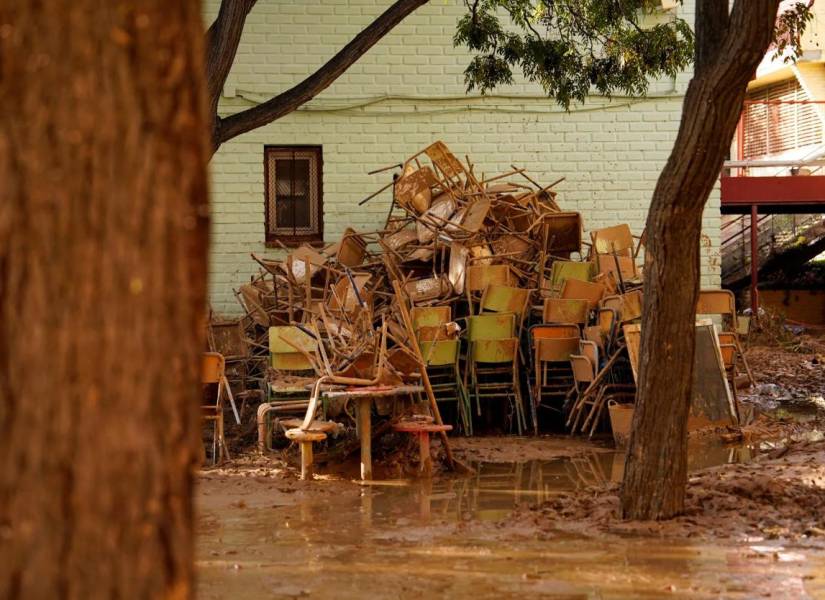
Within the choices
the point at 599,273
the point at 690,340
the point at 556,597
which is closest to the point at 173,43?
the point at 556,597

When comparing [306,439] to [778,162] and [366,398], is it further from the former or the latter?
[778,162]

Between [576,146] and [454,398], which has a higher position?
[576,146]

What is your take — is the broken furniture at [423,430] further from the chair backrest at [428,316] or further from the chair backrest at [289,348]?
the chair backrest at [428,316]

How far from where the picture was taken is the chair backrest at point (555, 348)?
12789mm

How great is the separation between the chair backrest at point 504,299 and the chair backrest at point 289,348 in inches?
87.5

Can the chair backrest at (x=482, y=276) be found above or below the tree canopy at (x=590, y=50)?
below

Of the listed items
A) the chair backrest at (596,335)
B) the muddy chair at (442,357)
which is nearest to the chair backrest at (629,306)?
the chair backrest at (596,335)

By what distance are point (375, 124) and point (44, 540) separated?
14056mm

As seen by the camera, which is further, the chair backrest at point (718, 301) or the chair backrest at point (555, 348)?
the chair backrest at point (555, 348)

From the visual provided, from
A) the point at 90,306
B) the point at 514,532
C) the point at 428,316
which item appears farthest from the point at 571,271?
the point at 90,306

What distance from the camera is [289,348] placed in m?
11.8

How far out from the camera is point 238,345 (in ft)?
44.3

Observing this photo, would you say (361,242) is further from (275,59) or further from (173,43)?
(173,43)

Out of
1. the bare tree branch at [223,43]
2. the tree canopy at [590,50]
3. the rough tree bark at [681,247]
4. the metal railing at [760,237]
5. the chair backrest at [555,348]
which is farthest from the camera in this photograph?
the metal railing at [760,237]
